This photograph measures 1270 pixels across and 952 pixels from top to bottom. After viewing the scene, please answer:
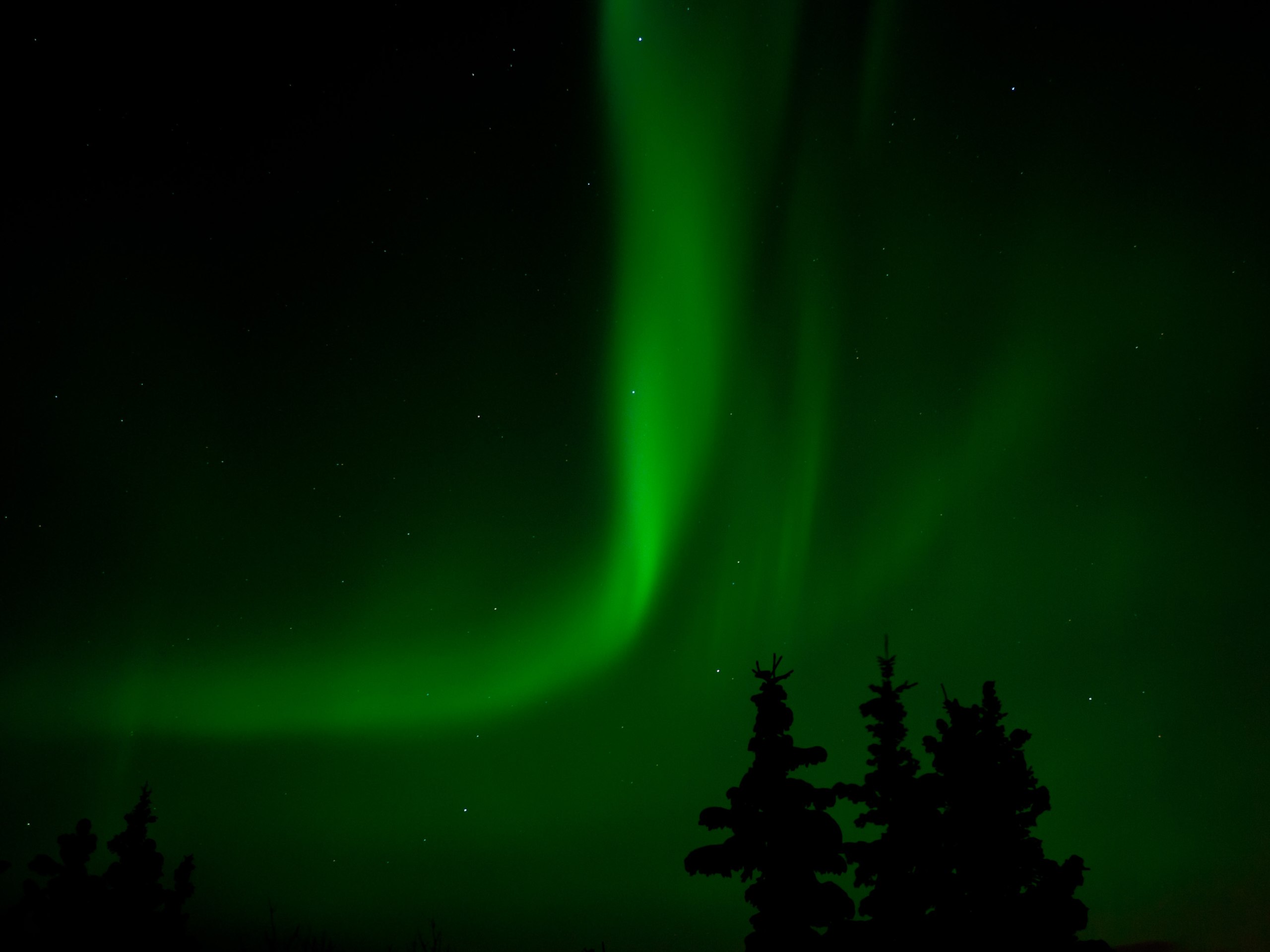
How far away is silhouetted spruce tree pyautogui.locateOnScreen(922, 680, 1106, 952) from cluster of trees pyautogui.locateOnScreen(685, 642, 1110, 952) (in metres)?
0.02

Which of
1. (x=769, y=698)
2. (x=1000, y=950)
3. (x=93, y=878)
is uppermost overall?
(x=769, y=698)

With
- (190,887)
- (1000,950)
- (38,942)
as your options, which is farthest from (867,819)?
(38,942)

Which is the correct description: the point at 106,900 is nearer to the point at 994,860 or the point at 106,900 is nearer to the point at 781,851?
the point at 781,851

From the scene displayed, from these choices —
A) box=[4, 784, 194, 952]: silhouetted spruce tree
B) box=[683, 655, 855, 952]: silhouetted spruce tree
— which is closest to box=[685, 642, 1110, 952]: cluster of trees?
box=[683, 655, 855, 952]: silhouetted spruce tree

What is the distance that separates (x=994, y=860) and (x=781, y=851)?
13.8 ft

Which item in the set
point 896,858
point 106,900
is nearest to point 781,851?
point 896,858

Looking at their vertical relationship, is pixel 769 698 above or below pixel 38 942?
above

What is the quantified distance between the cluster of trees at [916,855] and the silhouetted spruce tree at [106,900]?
891 cm

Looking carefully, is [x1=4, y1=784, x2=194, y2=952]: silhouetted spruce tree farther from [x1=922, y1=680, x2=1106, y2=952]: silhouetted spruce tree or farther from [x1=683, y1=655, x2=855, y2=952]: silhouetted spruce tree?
[x1=922, y1=680, x2=1106, y2=952]: silhouetted spruce tree

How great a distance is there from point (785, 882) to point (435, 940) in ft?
27.8

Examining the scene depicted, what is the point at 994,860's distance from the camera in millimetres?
17469

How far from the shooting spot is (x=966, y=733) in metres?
18.4

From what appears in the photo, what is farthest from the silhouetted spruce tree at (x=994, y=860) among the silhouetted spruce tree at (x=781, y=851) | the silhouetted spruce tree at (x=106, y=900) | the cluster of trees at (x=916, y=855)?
the silhouetted spruce tree at (x=106, y=900)

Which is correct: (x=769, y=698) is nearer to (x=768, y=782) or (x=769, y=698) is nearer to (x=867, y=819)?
(x=768, y=782)
